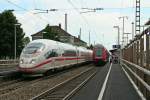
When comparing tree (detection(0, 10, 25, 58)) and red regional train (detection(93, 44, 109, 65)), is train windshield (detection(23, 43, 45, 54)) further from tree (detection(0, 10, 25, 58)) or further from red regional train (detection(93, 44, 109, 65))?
tree (detection(0, 10, 25, 58))

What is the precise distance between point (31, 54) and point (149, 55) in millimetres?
15531

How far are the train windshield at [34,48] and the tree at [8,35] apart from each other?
174 ft

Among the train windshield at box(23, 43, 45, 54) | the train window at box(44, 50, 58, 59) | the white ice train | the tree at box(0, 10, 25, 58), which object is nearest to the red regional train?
the white ice train

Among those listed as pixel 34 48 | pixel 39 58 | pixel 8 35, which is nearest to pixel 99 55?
pixel 34 48

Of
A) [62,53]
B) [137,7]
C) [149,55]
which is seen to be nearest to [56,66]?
[62,53]

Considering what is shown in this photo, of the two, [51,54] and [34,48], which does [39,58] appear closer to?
[34,48]

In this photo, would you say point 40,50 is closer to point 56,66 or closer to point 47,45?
point 47,45

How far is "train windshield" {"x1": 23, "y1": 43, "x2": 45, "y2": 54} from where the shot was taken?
28594mm

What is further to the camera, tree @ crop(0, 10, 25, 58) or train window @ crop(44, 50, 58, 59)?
tree @ crop(0, 10, 25, 58)

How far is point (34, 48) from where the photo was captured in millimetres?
29062

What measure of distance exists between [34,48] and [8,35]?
59347 millimetres

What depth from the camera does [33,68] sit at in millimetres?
27688

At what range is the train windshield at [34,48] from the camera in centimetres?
2859

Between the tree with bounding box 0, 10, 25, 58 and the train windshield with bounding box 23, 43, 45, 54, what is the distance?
53.0 m
